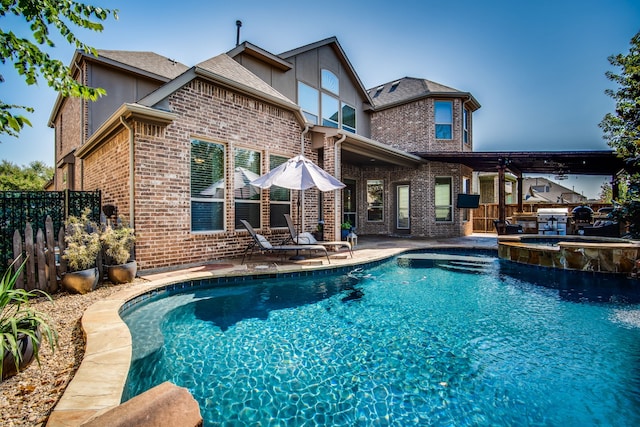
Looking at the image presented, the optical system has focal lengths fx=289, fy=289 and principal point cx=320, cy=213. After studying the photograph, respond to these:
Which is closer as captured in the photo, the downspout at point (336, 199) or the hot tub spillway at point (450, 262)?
the hot tub spillway at point (450, 262)

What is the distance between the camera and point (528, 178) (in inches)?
1663

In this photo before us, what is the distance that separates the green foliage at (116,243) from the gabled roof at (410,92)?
13.8 metres

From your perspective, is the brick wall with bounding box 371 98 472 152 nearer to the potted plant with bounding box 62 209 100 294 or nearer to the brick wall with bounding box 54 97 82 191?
the brick wall with bounding box 54 97 82 191

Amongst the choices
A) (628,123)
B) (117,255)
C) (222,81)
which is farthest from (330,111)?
(117,255)

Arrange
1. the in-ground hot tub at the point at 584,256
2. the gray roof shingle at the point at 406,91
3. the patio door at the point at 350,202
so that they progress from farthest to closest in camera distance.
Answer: the patio door at the point at 350,202
the gray roof shingle at the point at 406,91
the in-ground hot tub at the point at 584,256

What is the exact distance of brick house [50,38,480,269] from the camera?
20.3 ft

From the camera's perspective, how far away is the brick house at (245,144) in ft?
20.3

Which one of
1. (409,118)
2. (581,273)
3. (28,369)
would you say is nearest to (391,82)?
(409,118)

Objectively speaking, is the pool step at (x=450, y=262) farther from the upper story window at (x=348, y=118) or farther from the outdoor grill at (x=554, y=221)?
the upper story window at (x=348, y=118)

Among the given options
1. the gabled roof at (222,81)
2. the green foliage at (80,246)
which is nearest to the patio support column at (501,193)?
A: the gabled roof at (222,81)

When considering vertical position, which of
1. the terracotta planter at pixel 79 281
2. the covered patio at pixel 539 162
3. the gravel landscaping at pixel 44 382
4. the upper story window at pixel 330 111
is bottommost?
the gravel landscaping at pixel 44 382

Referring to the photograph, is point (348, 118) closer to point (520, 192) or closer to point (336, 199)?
point (336, 199)

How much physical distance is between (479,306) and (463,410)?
9.41 ft

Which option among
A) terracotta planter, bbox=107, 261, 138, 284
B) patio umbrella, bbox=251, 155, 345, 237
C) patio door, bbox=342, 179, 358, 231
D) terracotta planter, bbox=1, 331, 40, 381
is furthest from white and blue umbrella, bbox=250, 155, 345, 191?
patio door, bbox=342, 179, 358, 231
